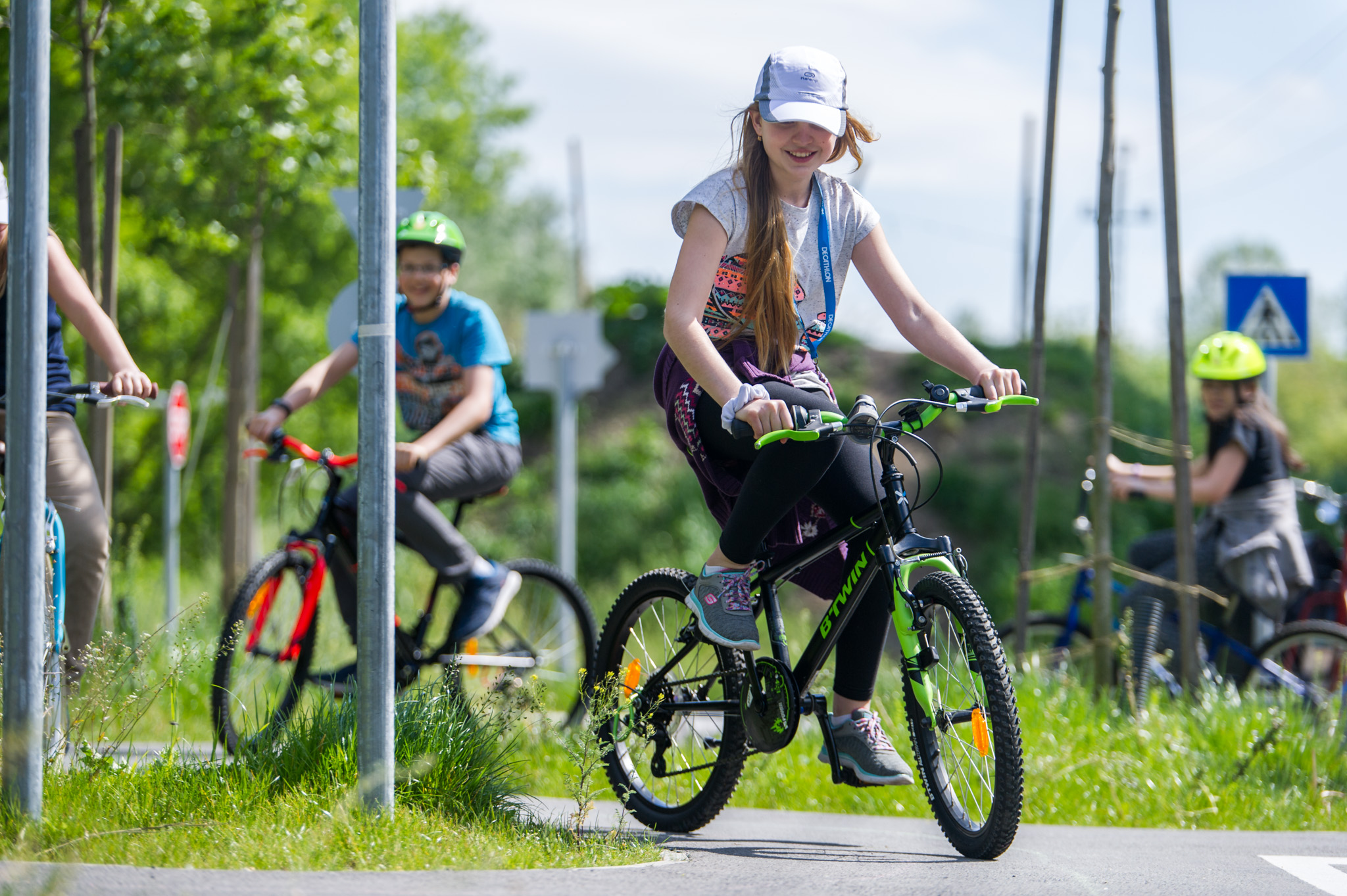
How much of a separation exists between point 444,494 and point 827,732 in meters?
1.99

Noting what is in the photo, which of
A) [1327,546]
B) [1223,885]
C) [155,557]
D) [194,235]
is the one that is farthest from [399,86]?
[1223,885]

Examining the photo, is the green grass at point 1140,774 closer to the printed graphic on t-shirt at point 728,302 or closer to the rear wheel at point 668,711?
the rear wheel at point 668,711

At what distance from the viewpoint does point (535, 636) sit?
6012 millimetres

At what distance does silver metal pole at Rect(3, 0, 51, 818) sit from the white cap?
1.72 metres

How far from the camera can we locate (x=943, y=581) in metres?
3.30

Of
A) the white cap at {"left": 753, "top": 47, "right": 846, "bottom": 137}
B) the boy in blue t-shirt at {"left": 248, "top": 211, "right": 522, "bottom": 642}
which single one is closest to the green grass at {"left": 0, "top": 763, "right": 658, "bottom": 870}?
the boy in blue t-shirt at {"left": 248, "top": 211, "right": 522, "bottom": 642}

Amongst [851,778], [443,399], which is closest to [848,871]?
[851,778]

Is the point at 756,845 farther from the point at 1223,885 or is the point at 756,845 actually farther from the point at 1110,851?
the point at 1223,885

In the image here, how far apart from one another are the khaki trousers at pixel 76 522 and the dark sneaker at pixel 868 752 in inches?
85.5

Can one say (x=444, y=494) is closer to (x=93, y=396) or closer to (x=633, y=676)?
(x=633, y=676)

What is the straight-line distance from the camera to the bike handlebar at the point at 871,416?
10.8 feet

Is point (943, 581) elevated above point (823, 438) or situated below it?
below

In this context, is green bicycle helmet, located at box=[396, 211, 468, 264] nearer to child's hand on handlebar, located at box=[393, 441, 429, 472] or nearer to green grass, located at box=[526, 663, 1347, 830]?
child's hand on handlebar, located at box=[393, 441, 429, 472]

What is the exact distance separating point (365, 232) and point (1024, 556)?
3806 mm
